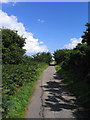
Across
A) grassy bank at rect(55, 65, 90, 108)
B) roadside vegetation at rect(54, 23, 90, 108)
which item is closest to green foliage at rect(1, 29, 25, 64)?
roadside vegetation at rect(54, 23, 90, 108)

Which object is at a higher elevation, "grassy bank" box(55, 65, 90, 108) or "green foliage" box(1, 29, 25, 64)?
"green foliage" box(1, 29, 25, 64)

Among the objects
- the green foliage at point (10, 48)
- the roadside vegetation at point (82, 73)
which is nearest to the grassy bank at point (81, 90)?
the roadside vegetation at point (82, 73)

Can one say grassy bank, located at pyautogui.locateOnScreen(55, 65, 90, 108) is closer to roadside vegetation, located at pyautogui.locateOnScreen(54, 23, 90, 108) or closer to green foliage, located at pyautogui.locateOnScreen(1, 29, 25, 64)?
roadside vegetation, located at pyautogui.locateOnScreen(54, 23, 90, 108)

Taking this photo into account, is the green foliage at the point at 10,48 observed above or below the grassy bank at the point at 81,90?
above

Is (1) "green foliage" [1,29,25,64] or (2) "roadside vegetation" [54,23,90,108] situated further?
(1) "green foliage" [1,29,25,64]

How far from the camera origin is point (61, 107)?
4848 mm

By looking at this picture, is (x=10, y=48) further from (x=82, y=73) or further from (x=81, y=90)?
(x=81, y=90)

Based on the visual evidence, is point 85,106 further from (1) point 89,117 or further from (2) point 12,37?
(2) point 12,37

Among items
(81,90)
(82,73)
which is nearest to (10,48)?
(82,73)

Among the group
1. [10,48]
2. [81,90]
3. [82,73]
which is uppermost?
[10,48]

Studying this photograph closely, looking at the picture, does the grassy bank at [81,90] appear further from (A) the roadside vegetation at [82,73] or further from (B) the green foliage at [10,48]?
(B) the green foliage at [10,48]

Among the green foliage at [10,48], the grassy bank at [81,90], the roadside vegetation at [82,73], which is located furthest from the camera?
the green foliage at [10,48]

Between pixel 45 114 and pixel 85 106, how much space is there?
72.9 inches

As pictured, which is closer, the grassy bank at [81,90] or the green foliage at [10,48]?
the grassy bank at [81,90]
